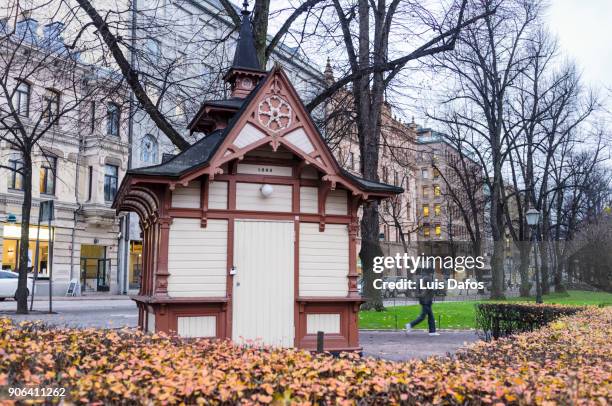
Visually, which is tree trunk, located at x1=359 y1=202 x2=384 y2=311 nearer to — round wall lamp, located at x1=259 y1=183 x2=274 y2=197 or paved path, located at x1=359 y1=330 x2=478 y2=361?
paved path, located at x1=359 y1=330 x2=478 y2=361

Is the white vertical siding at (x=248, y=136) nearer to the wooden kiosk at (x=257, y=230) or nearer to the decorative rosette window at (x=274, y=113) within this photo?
the wooden kiosk at (x=257, y=230)

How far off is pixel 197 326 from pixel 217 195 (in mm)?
2514

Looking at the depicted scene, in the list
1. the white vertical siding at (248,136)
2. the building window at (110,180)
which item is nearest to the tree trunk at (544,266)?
the building window at (110,180)

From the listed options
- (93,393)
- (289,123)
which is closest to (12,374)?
(93,393)

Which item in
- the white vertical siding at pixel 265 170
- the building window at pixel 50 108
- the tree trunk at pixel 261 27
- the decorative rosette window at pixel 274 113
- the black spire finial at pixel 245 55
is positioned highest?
the tree trunk at pixel 261 27

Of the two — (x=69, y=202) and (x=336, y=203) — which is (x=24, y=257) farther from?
(x=69, y=202)

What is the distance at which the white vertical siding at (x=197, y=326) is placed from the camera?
10.7 metres

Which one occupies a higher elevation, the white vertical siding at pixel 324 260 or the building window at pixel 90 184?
the building window at pixel 90 184

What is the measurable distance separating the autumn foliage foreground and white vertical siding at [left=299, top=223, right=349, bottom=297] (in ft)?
16.3

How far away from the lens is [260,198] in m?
11.4

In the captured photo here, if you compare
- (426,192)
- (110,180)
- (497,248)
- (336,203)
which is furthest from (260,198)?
(426,192)

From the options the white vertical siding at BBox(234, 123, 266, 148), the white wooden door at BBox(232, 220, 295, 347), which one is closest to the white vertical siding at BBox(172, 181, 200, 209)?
the white wooden door at BBox(232, 220, 295, 347)

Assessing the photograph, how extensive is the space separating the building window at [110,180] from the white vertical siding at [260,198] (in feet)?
99.9

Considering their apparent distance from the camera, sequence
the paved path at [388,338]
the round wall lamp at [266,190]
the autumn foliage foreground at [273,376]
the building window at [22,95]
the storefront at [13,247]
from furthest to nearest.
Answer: the storefront at [13,247] → the building window at [22,95] → the paved path at [388,338] → the round wall lamp at [266,190] → the autumn foliage foreground at [273,376]
